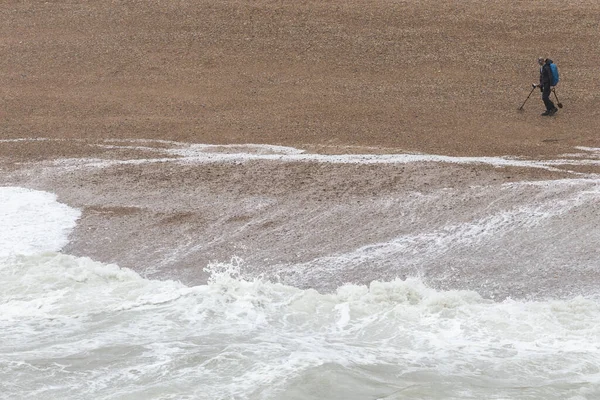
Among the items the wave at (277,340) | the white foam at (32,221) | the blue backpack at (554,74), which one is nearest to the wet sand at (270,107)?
the white foam at (32,221)

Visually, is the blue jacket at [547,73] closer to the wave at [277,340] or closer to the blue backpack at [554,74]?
the blue backpack at [554,74]

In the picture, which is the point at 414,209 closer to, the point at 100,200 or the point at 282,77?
the point at 100,200

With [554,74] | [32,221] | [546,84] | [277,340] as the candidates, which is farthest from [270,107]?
[277,340]

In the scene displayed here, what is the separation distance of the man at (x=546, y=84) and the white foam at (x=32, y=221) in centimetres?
1001

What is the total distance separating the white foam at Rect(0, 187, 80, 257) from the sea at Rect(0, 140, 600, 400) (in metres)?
0.05

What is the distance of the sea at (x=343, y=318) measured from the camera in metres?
8.77

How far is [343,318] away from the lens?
408 inches

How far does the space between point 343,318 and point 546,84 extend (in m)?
10.9

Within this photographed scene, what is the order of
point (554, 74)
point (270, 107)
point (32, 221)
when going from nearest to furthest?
point (32, 221) < point (554, 74) < point (270, 107)

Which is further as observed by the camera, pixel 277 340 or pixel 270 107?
pixel 270 107

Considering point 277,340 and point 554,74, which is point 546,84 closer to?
point 554,74

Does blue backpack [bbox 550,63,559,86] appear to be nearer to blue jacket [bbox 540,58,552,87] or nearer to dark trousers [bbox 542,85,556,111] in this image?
blue jacket [bbox 540,58,552,87]

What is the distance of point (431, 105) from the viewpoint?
812 inches

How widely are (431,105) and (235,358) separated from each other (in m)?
12.4
